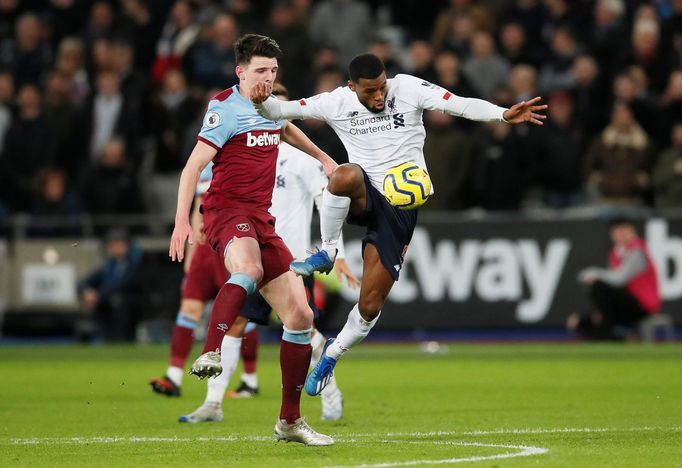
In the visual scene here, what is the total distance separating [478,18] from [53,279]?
789cm

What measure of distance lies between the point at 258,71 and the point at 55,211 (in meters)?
13.2

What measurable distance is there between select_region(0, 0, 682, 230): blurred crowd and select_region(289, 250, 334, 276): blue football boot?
10.2 metres

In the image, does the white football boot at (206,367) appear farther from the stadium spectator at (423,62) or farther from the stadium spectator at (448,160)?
the stadium spectator at (423,62)

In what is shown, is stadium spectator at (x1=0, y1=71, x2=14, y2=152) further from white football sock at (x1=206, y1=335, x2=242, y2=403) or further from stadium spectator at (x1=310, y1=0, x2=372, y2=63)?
white football sock at (x1=206, y1=335, x2=242, y2=403)

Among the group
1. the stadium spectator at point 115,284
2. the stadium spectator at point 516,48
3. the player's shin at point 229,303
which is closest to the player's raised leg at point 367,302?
the player's shin at point 229,303

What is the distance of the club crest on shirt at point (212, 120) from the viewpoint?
9.70m

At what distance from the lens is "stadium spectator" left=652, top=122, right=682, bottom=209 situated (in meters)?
20.0

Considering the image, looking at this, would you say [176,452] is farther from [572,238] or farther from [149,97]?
[149,97]

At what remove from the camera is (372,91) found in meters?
10.4

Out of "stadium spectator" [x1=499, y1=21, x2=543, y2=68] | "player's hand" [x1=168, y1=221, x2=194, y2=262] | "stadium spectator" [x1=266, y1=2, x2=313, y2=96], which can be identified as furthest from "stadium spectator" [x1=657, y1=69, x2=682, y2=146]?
"player's hand" [x1=168, y1=221, x2=194, y2=262]

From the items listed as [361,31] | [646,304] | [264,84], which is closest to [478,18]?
[361,31]

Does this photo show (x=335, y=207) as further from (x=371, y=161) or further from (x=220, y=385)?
(x=220, y=385)

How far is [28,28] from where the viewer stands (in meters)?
24.9

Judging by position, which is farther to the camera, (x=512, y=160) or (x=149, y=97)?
(x=149, y=97)
